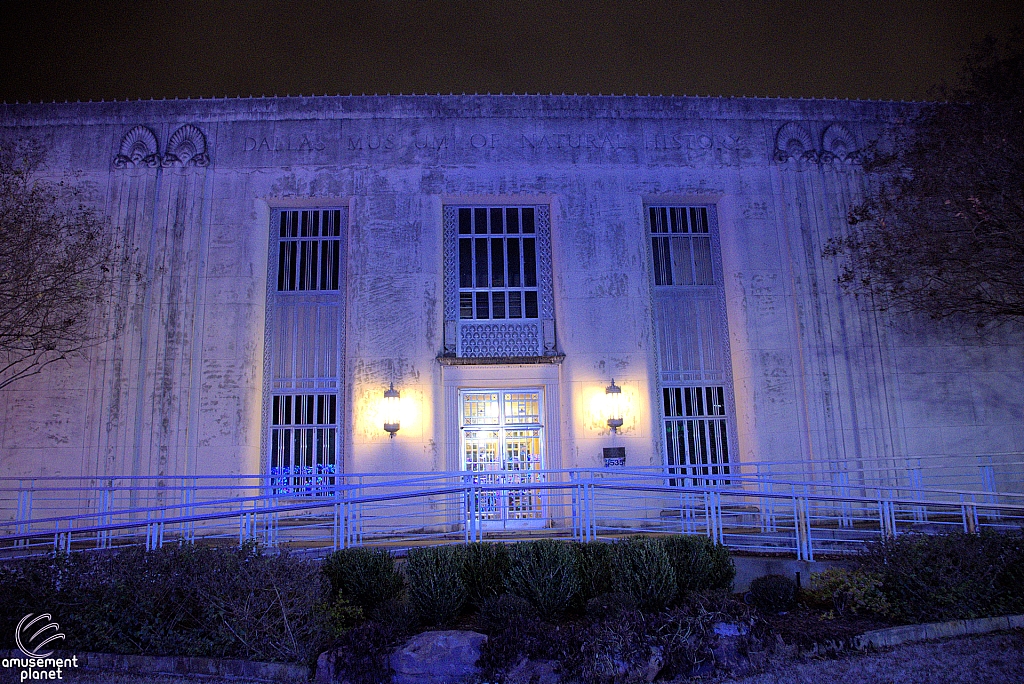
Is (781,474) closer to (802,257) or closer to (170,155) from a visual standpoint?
(802,257)

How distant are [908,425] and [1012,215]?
4.74m

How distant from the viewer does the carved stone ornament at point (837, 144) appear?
676 inches

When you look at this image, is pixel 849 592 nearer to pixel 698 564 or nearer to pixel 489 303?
pixel 698 564

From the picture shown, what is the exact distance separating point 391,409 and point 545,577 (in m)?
7.58

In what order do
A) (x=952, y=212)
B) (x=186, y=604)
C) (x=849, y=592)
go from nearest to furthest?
(x=186, y=604) < (x=849, y=592) < (x=952, y=212)

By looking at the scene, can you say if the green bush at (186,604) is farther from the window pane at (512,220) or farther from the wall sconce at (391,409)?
the window pane at (512,220)

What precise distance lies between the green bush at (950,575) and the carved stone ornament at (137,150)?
15.8 meters

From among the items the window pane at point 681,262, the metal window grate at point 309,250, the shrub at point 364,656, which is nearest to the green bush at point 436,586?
the shrub at point 364,656

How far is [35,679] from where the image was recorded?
686 cm

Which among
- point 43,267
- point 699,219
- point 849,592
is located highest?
point 699,219

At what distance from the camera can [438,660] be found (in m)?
6.86

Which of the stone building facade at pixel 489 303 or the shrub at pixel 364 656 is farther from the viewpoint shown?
the stone building facade at pixel 489 303

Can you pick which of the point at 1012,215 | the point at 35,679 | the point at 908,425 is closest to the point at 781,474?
the point at 908,425

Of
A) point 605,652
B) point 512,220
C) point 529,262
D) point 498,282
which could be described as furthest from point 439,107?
point 605,652
